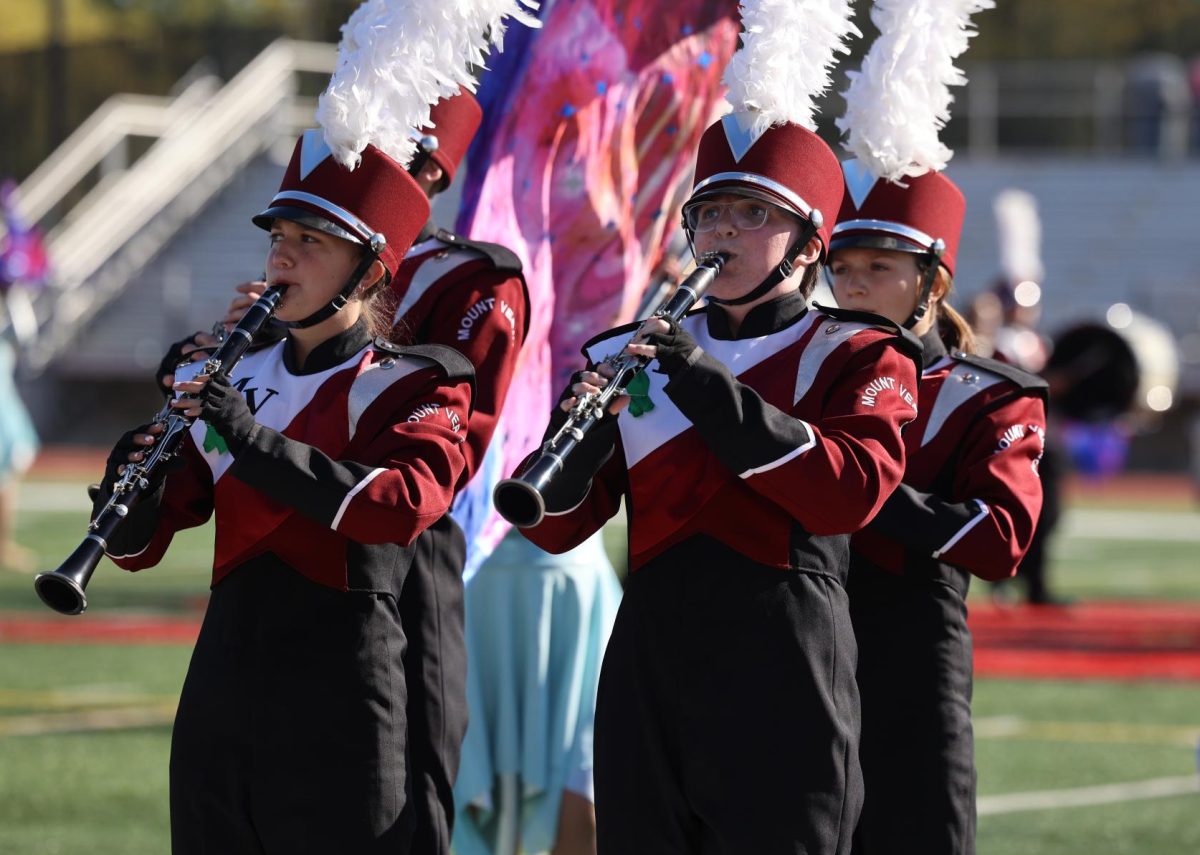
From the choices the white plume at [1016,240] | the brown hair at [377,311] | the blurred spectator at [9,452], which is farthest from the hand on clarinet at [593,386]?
the blurred spectator at [9,452]

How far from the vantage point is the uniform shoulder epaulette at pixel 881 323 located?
3.56m

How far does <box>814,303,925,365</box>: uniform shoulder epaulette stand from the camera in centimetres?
356

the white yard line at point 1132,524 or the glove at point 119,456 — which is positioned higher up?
the glove at point 119,456

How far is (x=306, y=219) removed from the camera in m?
3.62

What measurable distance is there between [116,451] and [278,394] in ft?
0.95

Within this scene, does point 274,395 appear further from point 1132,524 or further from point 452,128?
point 1132,524

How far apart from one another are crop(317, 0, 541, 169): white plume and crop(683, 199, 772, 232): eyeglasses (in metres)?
0.60

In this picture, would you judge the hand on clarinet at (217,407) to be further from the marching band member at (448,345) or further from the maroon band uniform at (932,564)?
the maroon band uniform at (932,564)

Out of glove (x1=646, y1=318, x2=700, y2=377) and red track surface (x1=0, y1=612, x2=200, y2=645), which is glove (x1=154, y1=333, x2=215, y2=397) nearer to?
glove (x1=646, y1=318, x2=700, y2=377)

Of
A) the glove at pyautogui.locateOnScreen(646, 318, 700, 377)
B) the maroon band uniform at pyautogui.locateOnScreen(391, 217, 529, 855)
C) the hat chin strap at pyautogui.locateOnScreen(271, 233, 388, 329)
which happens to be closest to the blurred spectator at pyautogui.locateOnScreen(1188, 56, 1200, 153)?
the maroon band uniform at pyautogui.locateOnScreen(391, 217, 529, 855)

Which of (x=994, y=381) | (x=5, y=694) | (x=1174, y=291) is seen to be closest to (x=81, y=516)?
(x=5, y=694)

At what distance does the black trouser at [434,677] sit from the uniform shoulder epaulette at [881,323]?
94cm

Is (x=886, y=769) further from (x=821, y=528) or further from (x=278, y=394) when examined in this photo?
(x=278, y=394)

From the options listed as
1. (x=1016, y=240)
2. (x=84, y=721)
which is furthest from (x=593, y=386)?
(x=1016, y=240)
